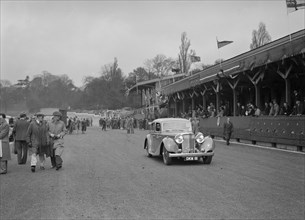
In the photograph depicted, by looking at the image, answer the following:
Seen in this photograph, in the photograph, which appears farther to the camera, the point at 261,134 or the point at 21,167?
the point at 261,134

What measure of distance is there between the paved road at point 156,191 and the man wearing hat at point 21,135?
42.1 inches

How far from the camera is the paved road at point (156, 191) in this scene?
23.2 feet

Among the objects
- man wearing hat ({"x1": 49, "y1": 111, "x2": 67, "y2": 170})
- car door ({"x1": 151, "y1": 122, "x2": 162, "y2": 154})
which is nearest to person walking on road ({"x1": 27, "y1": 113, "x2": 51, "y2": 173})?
man wearing hat ({"x1": 49, "y1": 111, "x2": 67, "y2": 170})

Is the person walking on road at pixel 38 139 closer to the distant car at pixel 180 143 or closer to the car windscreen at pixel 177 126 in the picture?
the distant car at pixel 180 143

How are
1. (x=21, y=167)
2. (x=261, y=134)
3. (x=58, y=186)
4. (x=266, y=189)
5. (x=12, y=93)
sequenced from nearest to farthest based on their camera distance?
(x=266, y=189) → (x=58, y=186) → (x=21, y=167) → (x=261, y=134) → (x=12, y=93)

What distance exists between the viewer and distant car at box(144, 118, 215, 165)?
14.3m

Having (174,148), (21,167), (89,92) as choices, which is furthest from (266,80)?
(89,92)

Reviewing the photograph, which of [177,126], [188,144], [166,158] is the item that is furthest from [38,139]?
[177,126]

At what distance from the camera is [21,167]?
1419 centimetres

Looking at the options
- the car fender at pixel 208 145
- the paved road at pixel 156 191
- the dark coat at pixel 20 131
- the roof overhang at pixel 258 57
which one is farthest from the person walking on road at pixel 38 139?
the roof overhang at pixel 258 57

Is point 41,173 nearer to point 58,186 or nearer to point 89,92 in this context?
point 58,186

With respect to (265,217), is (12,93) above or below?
above

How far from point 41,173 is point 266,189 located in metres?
6.75

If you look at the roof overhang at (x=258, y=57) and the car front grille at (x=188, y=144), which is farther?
the roof overhang at (x=258, y=57)
